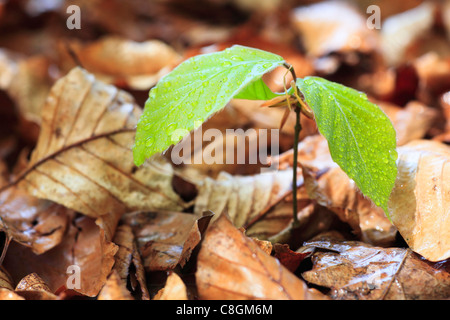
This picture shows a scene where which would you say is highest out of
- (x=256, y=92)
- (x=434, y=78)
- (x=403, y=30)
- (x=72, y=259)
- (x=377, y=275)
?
(x=403, y=30)

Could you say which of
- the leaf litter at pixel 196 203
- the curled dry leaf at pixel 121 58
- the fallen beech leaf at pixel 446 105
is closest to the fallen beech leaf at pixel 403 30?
the leaf litter at pixel 196 203

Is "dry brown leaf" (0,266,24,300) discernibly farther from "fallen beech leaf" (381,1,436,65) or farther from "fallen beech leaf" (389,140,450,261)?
"fallen beech leaf" (381,1,436,65)

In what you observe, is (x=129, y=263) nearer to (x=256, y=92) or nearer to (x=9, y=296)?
(x=9, y=296)

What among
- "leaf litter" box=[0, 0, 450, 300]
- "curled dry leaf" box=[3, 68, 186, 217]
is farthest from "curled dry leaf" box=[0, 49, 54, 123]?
"curled dry leaf" box=[3, 68, 186, 217]

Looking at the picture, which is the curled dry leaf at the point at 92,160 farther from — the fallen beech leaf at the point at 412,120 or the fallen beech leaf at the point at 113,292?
the fallen beech leaf at the point at 412,120

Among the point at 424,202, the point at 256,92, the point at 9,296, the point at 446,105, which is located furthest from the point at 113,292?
the point at 446,105
